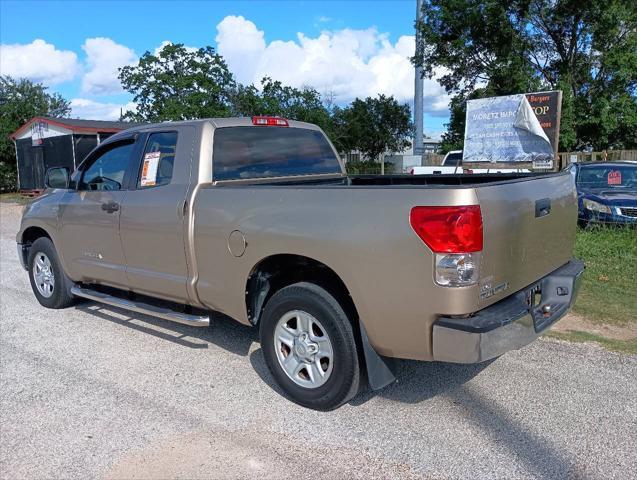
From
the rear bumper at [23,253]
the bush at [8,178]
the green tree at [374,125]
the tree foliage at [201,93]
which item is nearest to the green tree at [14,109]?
the bush at [8,178]

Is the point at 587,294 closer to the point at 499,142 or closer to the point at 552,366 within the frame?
the point at 552,366

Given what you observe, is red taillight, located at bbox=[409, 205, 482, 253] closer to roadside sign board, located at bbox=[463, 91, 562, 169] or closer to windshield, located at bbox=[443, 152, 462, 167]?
roadside sign board, located at bbox=[463, 91, 562, 169]

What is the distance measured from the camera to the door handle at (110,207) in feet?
17.1

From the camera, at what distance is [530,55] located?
2227cm

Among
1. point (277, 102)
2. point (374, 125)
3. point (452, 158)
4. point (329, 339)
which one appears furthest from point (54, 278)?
point (374, 125)

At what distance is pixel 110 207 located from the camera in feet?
17.3

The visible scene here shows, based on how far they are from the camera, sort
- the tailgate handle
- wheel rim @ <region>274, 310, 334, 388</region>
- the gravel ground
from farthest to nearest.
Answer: wheel rim @ <region>274, 310, 334, 388</region> < the tailgate handle < the gravel ground

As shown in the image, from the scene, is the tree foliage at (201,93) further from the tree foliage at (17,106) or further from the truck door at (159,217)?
the truck door at (159,217)

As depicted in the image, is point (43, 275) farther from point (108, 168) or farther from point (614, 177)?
point (614, 177)

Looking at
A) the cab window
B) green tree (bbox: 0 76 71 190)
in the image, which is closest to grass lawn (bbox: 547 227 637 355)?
the cab window

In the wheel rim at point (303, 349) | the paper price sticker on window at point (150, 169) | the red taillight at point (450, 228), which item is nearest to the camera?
the red taillight at point (450, 228)

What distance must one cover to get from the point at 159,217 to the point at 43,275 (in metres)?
2.70

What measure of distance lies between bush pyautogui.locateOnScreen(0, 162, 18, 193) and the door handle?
2812 cm

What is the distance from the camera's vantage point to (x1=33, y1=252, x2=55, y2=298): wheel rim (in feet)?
21.2
